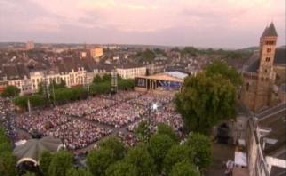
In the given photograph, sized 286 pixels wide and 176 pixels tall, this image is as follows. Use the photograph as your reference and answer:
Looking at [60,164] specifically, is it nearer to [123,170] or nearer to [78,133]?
[123,170]

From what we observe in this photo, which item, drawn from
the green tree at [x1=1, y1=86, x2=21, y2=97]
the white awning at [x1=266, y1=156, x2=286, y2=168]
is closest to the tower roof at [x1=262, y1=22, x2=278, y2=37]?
the white awning at [x1=266, y1=156, x2=286, y2=168]

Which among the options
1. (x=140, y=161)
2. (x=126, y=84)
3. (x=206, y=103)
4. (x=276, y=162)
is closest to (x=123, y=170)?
(x=140, y=161)

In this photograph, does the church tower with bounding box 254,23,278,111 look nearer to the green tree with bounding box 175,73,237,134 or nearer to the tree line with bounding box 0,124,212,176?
the green tree with bounding box 175,73,237,134

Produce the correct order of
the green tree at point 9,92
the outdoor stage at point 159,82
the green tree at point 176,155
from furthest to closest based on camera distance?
the outdoor stage at point 159,82 → the green tree at point 9,92 → the green tree at point 176,155

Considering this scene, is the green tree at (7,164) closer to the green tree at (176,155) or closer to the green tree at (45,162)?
the green tree at (45,162)

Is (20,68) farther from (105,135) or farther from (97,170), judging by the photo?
(97,170)

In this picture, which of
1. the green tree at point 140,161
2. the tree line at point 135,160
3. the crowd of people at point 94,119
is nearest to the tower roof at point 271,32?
the crowd of people at point 94,119
